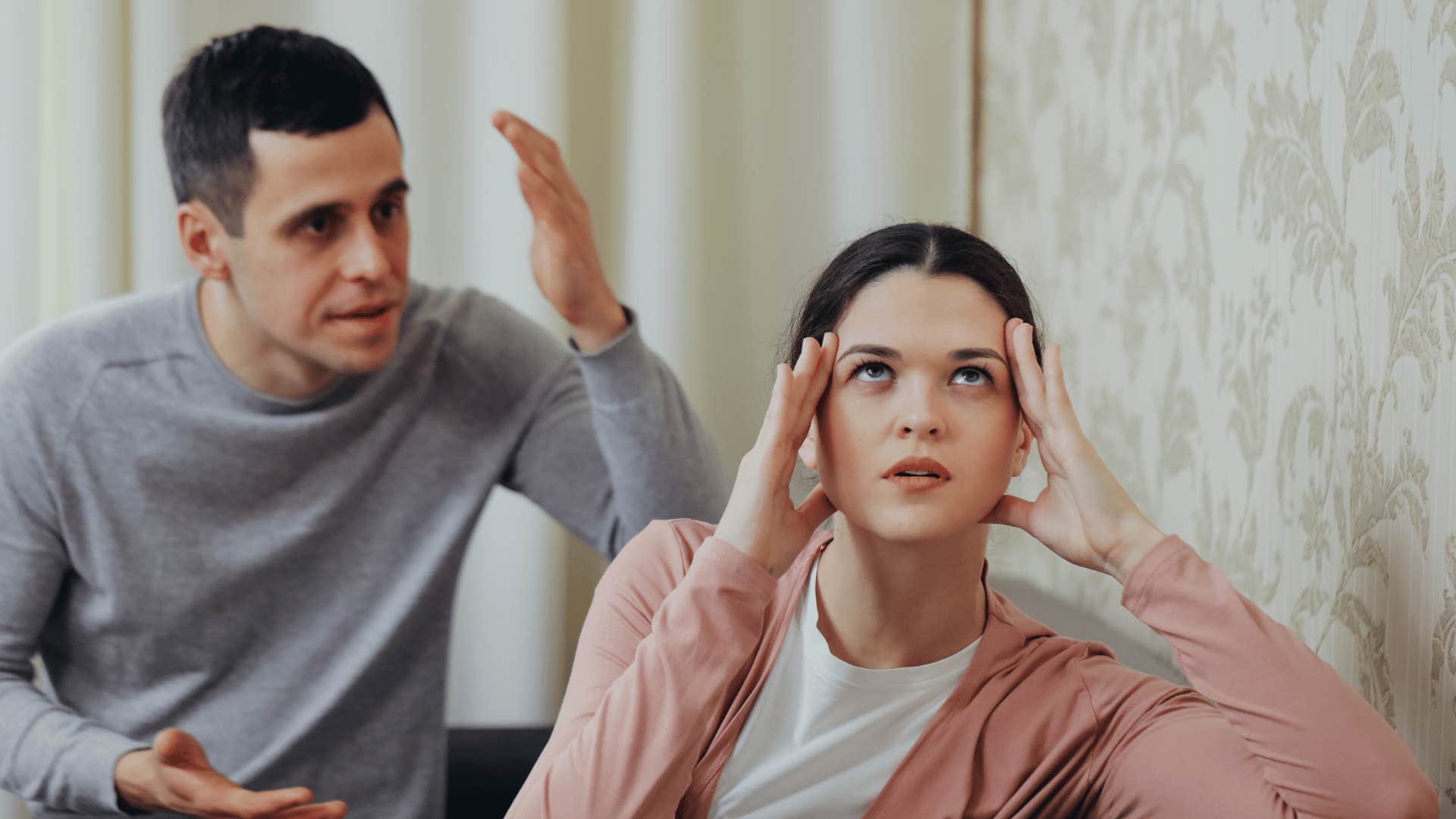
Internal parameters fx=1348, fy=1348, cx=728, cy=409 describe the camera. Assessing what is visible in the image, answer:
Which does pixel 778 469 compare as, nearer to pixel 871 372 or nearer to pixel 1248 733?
pixel 871 372

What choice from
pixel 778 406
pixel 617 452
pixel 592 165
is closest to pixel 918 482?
pixel 778 406

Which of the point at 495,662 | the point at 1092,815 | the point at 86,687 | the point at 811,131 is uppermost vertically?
the point at 811,131

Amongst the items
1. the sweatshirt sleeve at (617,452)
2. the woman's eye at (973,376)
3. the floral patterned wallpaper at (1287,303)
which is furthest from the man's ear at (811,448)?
the sweatshirt sleeve at (617,452)

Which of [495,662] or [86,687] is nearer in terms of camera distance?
[86,687]

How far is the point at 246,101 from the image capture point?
145 cm

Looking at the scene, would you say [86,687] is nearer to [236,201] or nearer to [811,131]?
[236,201]

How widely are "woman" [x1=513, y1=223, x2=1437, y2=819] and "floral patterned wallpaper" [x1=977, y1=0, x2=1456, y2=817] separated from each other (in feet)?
0.44

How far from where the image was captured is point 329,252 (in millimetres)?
1458

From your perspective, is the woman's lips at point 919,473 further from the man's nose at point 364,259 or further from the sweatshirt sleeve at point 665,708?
the man's nose at point 364,259

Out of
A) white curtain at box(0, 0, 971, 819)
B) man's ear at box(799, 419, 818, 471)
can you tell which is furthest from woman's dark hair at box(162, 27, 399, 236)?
man's ear at box(799, 419, 818, 471)

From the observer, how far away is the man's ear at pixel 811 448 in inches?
38.7

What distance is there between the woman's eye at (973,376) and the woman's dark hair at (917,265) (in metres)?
0.06

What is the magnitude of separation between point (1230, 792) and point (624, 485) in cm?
82

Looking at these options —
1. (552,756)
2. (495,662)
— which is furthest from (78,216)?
(552,756)
